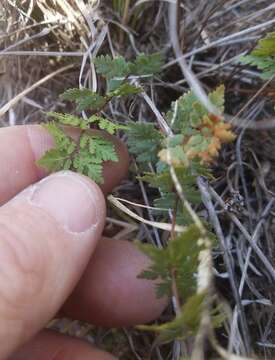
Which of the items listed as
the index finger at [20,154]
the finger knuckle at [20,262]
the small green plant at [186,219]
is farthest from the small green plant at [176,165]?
the index finger at [20,154]

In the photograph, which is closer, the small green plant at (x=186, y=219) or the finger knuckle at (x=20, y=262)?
the small green plant at (x=186, y=219)

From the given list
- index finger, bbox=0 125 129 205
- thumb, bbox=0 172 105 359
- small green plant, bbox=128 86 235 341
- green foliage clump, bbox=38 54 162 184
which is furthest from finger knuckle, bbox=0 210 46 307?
index finger, bbox=0 125 129 205

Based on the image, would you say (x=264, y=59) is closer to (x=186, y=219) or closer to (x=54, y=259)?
(x=186, y=219)

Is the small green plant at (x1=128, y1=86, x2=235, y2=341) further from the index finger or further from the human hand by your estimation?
the index finger

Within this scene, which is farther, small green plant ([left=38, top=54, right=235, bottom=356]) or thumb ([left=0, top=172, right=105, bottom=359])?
thumb ([left=0, top=172, right=105, bottom=359])

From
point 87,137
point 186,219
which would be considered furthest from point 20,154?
point 186,219

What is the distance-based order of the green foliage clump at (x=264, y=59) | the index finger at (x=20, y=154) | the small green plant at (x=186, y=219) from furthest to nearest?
the index finger at (x=20, y=154), the green foliage clump at (x=264, y=59), the small green plant at (x=186, y=219)

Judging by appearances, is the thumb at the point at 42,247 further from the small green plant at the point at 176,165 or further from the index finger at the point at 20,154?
the index finger at the point at 20,154

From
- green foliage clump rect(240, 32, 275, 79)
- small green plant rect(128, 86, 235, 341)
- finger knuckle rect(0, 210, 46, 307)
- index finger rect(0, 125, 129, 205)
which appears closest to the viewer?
small green plant rect(128, 86, 235, 341)
